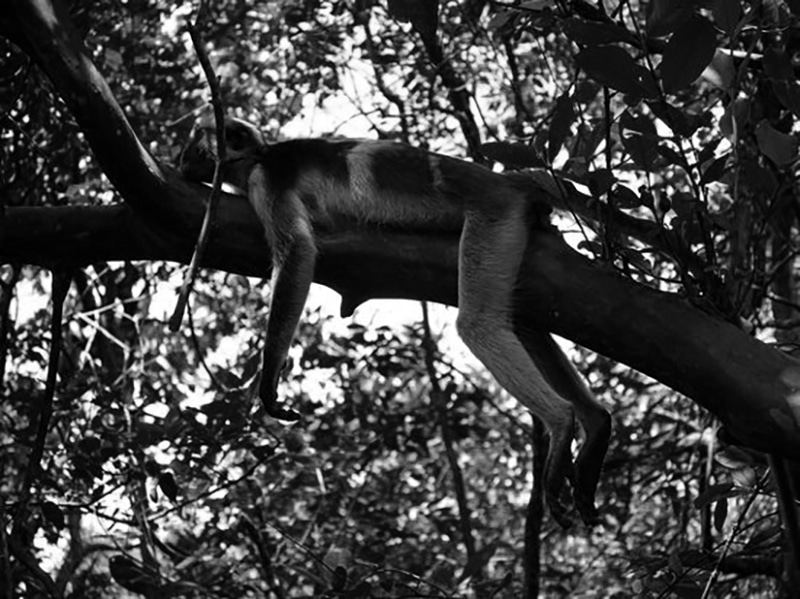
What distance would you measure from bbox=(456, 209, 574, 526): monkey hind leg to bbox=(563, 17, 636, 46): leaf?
A: 1109 millimetres

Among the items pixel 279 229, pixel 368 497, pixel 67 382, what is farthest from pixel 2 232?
pixel 368 497

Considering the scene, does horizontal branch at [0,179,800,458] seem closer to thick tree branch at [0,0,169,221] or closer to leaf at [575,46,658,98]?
thick tree branch at [0,0,169,221]

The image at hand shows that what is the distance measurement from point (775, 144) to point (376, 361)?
429 cm

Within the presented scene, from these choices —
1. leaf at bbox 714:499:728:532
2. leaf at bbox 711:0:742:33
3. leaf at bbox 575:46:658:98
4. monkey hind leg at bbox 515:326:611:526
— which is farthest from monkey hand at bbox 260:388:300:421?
leaf at bbox 711:0:742:33

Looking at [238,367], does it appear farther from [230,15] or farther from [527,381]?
[527,381]

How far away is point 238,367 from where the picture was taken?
7.91 meters

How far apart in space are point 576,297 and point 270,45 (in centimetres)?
543

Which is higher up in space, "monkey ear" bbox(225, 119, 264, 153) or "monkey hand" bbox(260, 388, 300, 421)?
"monkey ear" bbox(225, 119, 264, 153)

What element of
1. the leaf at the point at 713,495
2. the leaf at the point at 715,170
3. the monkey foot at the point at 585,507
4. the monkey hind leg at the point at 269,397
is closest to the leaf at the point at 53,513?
the monkey hind leg at the point at 269,397

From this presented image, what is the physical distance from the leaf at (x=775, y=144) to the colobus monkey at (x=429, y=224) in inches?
35.7

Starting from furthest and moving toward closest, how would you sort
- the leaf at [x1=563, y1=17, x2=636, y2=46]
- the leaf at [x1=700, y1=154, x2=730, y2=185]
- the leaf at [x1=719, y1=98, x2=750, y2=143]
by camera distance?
the leaf at [x1=700, y1=154, x2=730, y2=185] < the leaf at [x1=719, y1=98, x2=750, y2=143] < the leaf at [x1=563, y1=17, x2=636, y2=46]

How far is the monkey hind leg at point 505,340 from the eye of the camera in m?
4.06

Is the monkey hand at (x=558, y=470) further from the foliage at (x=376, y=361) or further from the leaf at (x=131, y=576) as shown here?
the leaf at (x=131, y=576)

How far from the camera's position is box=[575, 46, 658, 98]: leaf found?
2.93m
